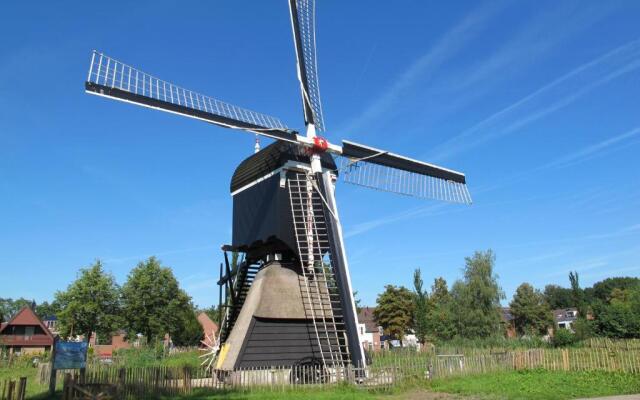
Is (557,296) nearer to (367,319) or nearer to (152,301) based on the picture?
(367,319)

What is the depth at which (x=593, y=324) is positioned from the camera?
39969 millimetres

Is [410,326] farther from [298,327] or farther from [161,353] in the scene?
[298,327]

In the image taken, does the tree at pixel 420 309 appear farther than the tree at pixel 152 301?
Yes

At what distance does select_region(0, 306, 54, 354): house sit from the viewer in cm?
5469

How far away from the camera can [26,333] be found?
5588 cm

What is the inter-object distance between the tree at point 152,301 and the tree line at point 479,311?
2520 cm

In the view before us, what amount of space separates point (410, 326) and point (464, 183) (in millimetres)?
41673

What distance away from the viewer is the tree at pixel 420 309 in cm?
5502

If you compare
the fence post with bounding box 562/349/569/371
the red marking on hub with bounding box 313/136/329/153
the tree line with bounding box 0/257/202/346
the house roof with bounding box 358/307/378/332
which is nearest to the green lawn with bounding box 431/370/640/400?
the fence post with bounding box 562/349/569/371

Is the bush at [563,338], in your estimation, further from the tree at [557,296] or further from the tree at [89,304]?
the tree at [557,296]

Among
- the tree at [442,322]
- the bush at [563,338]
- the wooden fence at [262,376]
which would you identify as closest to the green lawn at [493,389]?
the wooden fence at [262,376]

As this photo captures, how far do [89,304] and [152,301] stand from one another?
5.15 metres

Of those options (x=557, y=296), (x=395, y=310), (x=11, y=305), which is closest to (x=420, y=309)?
(x=395, y=310)

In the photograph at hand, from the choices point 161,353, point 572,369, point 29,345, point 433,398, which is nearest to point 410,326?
point 161,353
